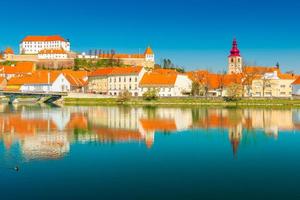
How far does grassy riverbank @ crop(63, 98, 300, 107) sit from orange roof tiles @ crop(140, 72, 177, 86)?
8.59m

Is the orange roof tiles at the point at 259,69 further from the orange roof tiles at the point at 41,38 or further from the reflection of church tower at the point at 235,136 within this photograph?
the reflection of church tower at the point at 235,136

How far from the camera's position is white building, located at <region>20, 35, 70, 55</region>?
116 meters

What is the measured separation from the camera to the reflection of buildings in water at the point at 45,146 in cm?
2020

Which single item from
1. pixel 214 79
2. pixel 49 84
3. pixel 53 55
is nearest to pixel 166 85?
pixel 214 79

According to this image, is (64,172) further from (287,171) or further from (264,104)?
(264,104)

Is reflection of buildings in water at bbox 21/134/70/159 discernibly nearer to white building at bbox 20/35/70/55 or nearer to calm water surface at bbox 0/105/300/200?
calm water surface at bbox 0/105/300/200

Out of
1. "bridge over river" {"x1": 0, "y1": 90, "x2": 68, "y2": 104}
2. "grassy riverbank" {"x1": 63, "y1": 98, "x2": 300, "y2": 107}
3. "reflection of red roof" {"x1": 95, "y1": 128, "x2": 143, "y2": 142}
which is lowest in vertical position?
"reflection of red roof" {"x1": 95, "y1": 128, "x2": 143, "y2": 142}

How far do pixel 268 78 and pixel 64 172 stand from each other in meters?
63.5

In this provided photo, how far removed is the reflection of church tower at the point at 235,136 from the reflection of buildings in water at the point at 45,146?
25.9ft

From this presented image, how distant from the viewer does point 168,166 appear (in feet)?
60.1

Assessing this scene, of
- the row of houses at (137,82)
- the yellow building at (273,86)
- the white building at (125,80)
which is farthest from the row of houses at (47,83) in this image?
the yellow building at (273,86)

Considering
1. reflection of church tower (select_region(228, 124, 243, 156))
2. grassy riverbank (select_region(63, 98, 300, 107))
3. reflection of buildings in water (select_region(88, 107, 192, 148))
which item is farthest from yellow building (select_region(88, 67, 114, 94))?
reflection of church tower (select_region(228, 124, 243, 156))

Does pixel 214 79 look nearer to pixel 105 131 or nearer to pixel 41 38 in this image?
pixel 105 131

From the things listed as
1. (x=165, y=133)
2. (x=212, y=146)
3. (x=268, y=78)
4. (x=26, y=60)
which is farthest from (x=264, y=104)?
(x=26, y=60)
